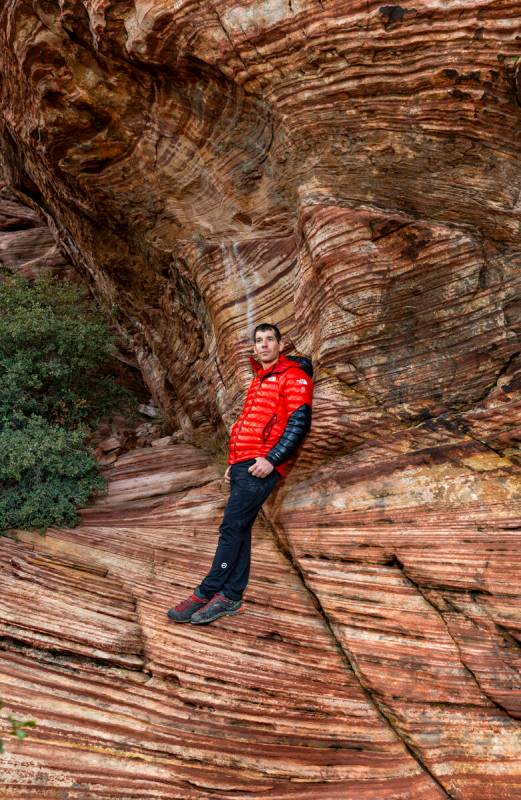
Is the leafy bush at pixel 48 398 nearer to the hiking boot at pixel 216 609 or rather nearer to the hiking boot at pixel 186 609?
the hiking boot at pixel 186 609

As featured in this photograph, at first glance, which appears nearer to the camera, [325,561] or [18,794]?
[18,794]

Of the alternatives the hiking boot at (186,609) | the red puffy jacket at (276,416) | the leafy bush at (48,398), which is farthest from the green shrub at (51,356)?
the hiking boot at (186,609)

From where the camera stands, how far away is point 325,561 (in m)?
6.68

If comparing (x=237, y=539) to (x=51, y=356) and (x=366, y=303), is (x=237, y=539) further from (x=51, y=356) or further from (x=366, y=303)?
(x=51, y=356)

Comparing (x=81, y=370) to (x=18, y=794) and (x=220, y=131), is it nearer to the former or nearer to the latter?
(x=220, y=131)

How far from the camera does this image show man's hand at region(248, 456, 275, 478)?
641cm

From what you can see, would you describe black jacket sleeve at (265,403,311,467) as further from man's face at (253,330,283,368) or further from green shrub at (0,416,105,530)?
green shrub at (0,416,105,530)

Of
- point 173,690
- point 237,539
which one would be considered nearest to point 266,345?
point 237,539

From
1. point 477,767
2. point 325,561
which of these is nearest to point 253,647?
point 325,561

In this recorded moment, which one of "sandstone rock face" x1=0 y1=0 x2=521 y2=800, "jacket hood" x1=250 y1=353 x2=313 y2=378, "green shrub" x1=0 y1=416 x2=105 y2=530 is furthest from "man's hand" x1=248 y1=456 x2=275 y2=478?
"green shrub" x1=0 y1=416 x2=105 y2=530

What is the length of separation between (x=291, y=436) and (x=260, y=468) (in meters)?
0.52

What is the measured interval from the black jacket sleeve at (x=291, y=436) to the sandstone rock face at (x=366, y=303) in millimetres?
293

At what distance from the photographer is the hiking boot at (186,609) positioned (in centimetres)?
650

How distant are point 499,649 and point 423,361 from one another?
2968 millimetres
